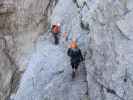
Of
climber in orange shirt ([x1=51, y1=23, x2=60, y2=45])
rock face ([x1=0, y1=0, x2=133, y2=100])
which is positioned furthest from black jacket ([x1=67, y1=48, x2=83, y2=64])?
climber in orange shirt ([x1=51, y1=23, x2=60, y2=45])

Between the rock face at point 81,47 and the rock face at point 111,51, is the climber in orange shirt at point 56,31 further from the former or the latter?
the rock face at point 111,51

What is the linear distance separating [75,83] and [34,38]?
9742 mm

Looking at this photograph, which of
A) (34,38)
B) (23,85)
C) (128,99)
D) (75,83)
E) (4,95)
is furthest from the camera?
(34,38)

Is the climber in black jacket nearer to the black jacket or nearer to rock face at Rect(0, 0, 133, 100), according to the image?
the black jacket

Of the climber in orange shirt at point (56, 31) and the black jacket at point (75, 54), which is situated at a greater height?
the climber in orange shirt at point (56, 31)

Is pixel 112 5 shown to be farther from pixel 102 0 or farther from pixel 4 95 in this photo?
pixel 4 95

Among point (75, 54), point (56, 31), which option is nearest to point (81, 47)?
point (75, 54)

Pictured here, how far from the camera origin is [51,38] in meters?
21.1

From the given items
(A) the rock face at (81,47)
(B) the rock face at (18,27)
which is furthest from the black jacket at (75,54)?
(B) the rock face at (18,27)

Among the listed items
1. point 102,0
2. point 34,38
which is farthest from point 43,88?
point 34,38

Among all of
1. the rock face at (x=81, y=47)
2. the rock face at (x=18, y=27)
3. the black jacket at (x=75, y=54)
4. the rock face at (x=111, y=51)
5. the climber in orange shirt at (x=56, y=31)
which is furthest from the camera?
the rock face at (x=18, y=27)

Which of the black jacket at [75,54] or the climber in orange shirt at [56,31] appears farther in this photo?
the climber in orange shirt at [56,31]

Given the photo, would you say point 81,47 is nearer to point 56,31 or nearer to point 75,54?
point 75,54

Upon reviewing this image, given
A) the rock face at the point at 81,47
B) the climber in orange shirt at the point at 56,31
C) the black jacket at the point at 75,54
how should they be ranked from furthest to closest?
1. the climber in orange shirt at the point at 56,31
2. the black jacket at the point at 75,54
3. the rock face at the point at 81,47
